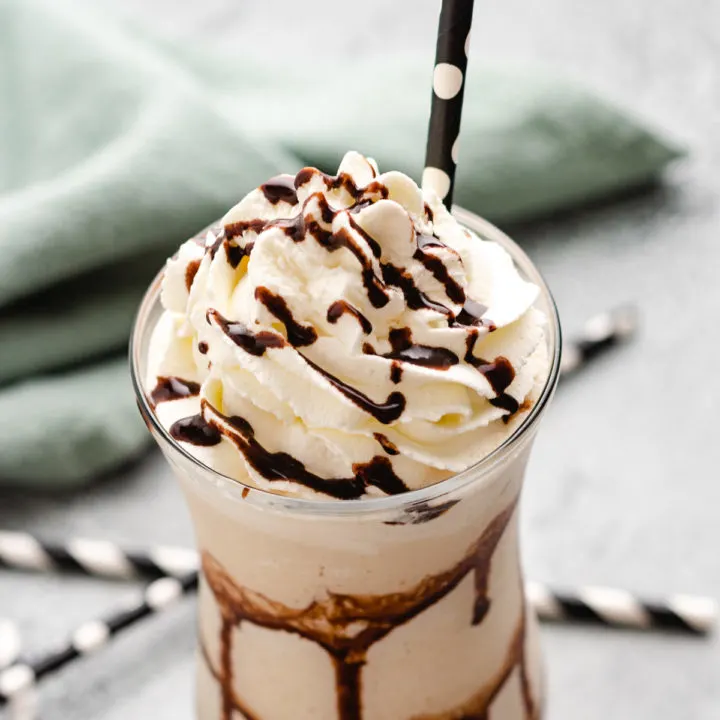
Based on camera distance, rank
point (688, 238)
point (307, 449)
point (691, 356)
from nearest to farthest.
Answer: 1. point (307, 449)
2. point (691, 356)
3. point (688, 238)

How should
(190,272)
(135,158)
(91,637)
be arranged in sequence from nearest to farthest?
(190,272) < (91,637) < (135,158)

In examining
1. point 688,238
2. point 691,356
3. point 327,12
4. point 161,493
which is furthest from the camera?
point 327,12

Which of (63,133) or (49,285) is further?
(63,133)

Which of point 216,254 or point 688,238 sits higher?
point 216,254

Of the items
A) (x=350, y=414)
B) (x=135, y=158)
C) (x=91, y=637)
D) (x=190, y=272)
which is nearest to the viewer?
(x=350, y=414)

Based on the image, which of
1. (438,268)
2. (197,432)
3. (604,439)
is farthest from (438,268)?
(604,439)

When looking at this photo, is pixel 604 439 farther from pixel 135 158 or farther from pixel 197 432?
pixel 197 432

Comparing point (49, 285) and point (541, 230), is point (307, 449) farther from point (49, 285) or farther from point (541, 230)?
point (541, 230)

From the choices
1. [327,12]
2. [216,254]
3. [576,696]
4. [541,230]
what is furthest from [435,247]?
[327,12]
